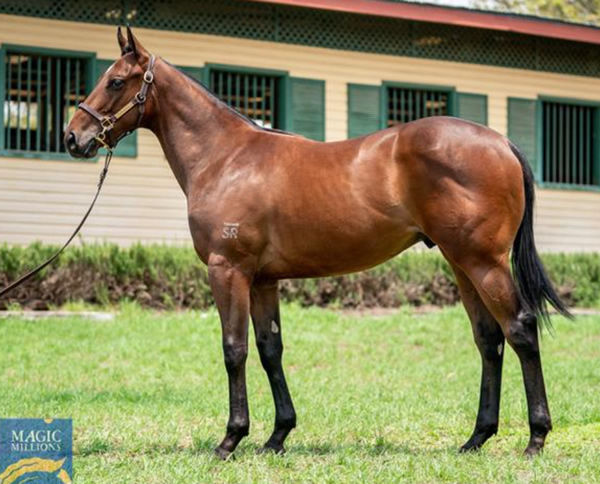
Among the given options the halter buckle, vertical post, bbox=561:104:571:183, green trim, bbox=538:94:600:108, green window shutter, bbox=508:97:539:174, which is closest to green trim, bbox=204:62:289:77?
green window shutter, bbox=508:97:539:174

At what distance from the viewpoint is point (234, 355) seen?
5.40m

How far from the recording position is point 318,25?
16.3 metres

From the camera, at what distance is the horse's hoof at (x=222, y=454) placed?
5.32 m

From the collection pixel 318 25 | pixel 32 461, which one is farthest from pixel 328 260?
pixel 318 25

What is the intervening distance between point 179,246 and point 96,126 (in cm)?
923

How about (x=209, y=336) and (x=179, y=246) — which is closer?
(x=209, y=336)

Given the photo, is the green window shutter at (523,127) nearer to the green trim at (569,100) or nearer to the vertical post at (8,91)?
the green trim at (569,100)

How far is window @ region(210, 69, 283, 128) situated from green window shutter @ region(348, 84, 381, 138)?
128cm

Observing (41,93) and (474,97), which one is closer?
(41,93)

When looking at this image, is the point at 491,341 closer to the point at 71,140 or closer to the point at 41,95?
the point at 71,140

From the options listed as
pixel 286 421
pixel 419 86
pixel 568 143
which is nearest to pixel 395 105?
pixel 419 86

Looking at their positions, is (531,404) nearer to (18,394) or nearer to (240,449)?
(240,449)

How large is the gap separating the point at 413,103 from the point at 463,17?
182cm

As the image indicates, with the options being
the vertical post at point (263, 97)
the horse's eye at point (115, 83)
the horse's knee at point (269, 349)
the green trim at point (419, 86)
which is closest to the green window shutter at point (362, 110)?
the green trim at point (419, 86)
